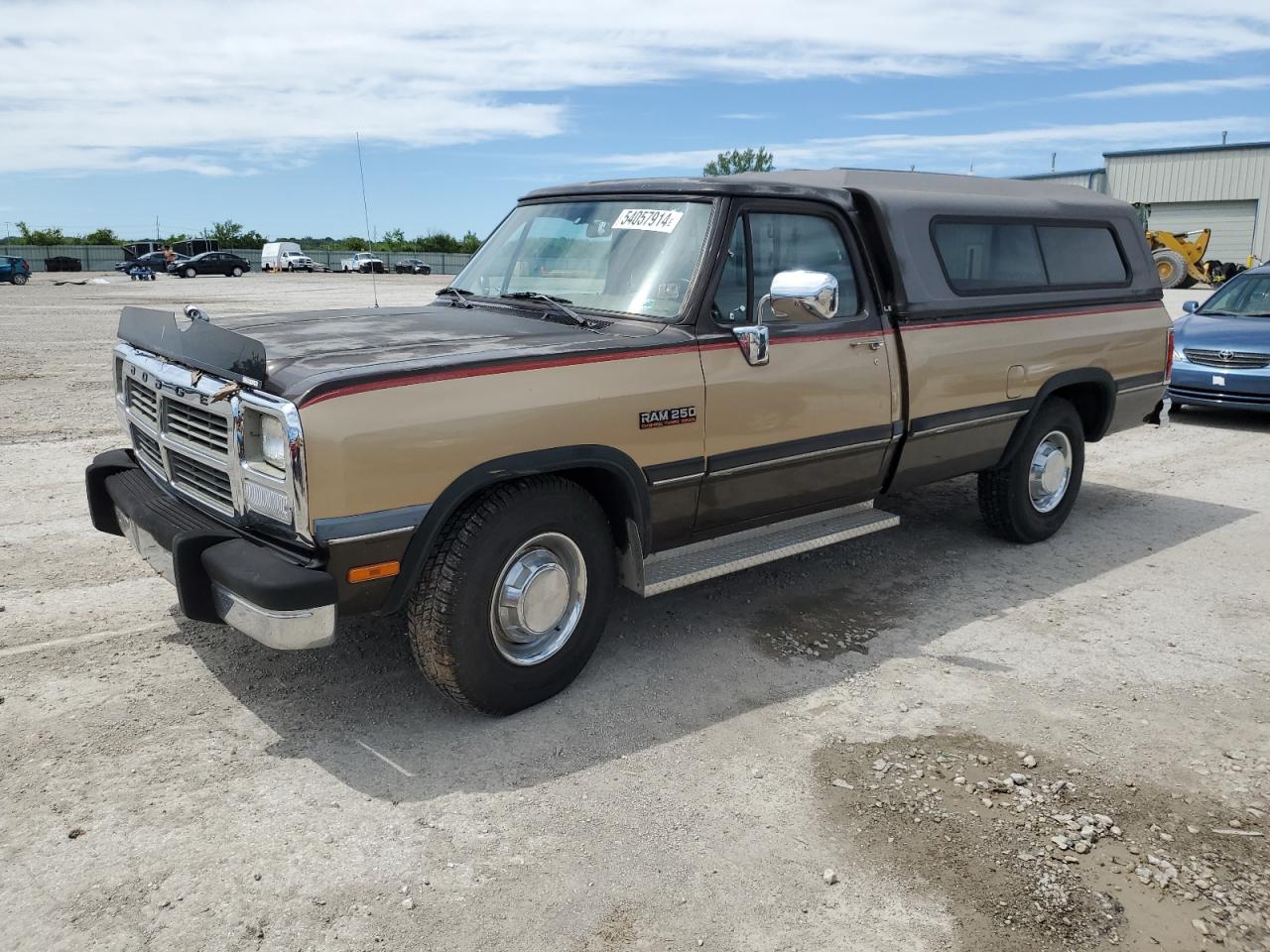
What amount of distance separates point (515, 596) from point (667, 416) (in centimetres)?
96

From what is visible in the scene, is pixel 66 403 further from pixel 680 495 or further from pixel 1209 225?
pixel 1209 225

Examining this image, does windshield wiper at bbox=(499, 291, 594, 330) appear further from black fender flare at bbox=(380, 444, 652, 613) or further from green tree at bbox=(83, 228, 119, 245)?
green tree at bbox=(83, 228, 119, 245)

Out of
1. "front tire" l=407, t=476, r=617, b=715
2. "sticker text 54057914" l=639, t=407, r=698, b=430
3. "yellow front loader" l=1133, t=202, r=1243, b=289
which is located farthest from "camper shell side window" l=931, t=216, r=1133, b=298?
"yellow front loader" l=1133, t=202, r=1243, b=289

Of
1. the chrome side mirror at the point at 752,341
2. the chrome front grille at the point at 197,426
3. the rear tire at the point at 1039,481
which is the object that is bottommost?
the rear tire at the point at 1039,481

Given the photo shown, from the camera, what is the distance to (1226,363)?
10.5 meters

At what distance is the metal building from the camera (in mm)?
39469

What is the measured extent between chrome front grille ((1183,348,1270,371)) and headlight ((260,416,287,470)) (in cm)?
994

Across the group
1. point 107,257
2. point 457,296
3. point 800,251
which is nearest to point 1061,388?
point 800,251

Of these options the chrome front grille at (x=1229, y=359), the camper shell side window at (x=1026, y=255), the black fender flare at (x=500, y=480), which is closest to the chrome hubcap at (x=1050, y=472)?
the camper shell side window at (x=1026, y=255)

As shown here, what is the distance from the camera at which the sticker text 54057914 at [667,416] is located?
164 inches

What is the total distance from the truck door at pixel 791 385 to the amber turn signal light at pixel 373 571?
1.48m

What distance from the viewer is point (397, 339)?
4129 mm

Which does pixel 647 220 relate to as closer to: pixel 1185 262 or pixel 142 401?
pixel 142 401

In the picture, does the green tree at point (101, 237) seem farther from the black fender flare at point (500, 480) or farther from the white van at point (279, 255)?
the black fender flare at point (500, 480)
